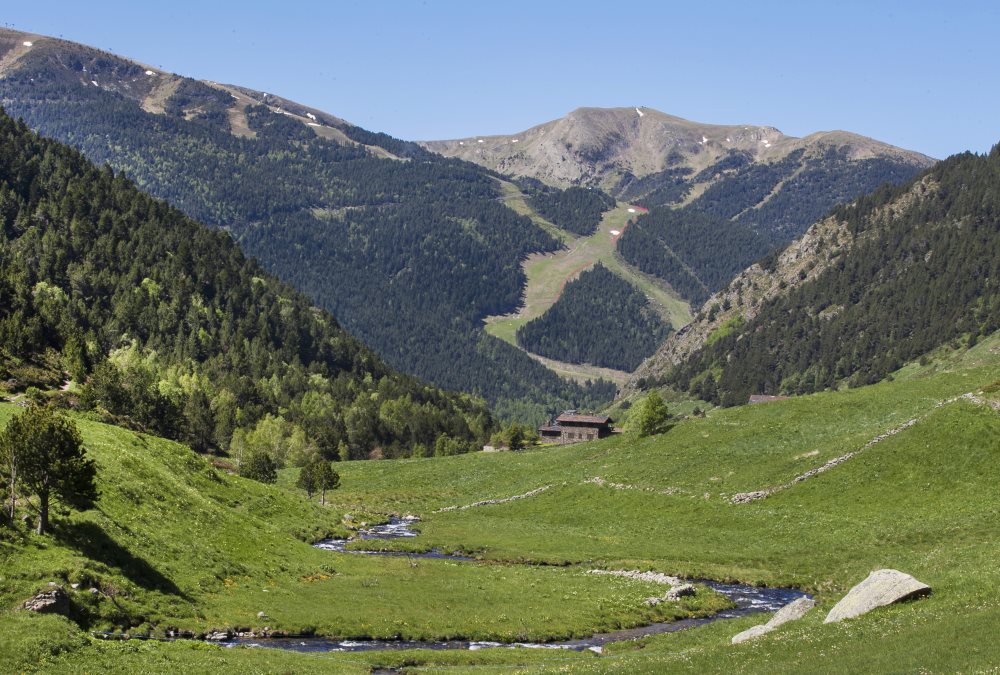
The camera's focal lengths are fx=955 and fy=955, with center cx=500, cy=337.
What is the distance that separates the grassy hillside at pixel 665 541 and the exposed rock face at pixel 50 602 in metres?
0.89

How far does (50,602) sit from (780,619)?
3646cm

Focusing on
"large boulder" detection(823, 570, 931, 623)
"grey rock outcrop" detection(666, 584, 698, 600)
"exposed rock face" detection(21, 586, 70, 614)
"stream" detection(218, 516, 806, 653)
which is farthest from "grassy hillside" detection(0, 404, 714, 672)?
"large boulder" detection(823, 570, 931, 623)

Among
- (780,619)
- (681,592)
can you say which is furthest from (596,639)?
(780,619)

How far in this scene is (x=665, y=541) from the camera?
93.4m

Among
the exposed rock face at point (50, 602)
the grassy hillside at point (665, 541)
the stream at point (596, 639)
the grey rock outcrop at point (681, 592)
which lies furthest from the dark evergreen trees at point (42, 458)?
the grey rock outcrop at point (681, 592)

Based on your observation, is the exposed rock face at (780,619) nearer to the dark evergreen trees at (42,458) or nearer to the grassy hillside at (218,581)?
the grassy hillside at (218,581)

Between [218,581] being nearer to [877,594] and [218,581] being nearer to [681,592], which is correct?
[681,592]

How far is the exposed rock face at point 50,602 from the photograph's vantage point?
43.3m

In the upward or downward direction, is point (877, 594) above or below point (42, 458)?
above

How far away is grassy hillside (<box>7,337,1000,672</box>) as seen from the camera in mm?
41438

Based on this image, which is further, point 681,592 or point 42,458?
point 681,592

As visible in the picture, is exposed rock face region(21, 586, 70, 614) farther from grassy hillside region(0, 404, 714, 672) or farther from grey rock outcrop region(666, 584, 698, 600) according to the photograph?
grey rock outcrop region(666, 584, 698, 600)

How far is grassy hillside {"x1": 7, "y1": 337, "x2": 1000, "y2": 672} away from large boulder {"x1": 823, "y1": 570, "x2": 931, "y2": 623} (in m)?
0.97

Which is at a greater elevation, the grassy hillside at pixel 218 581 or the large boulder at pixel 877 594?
the large boulder at pixel 877 594
